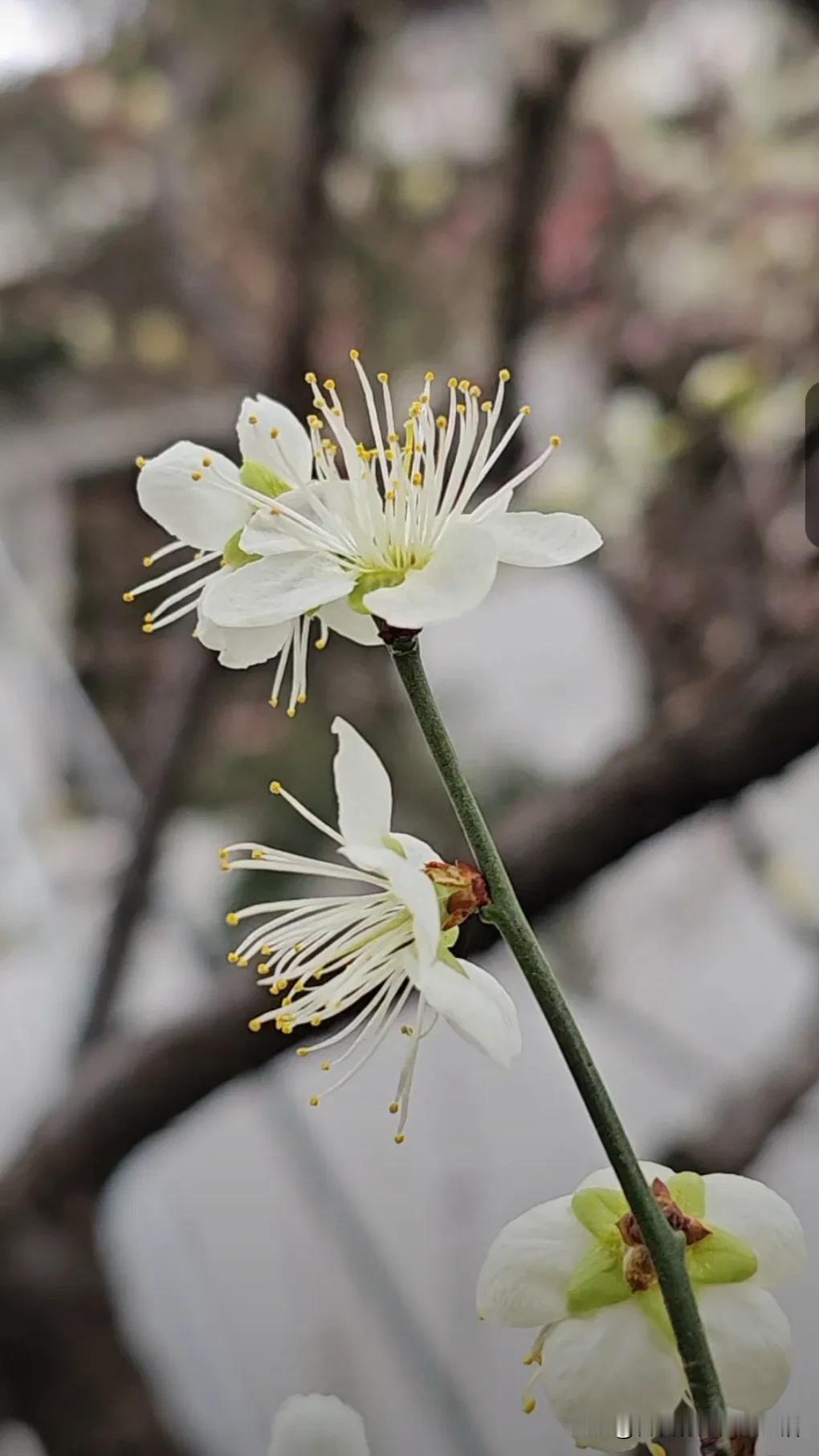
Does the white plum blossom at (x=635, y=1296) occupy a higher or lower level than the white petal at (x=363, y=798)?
lower

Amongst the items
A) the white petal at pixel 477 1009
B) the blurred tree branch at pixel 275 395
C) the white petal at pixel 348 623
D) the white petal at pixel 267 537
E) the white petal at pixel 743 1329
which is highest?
the blurred tree branch at pixel 275 395

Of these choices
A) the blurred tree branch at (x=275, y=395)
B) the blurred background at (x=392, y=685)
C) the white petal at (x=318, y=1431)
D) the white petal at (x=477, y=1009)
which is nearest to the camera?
the white petal at (x=477, y=1009)

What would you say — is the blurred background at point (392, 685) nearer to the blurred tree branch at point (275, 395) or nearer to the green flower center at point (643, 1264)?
the blurred tree branch at point (275, 395)

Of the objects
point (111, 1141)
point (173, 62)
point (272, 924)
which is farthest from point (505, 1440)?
point (173, 62)

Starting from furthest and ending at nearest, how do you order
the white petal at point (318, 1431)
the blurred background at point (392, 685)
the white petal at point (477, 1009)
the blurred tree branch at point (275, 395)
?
1. the blurred tree branch at point (275, 395)
2. the blurred background at point (392, 685)
3. the white petal at point (318, 1431)
4. the white petal at point (477, 1009)

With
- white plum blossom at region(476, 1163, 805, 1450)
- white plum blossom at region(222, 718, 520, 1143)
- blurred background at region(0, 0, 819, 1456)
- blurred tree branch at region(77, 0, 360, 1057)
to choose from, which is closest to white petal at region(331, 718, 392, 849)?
white plum blossom at region(222, 718, 520, 1143)

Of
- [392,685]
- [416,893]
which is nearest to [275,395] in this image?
[392,685]

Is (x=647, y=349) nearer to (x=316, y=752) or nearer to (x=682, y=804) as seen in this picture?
(x=316, y=752)

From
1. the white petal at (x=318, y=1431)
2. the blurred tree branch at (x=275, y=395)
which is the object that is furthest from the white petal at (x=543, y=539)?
the blurred tree branch at (x=275, y=395)
